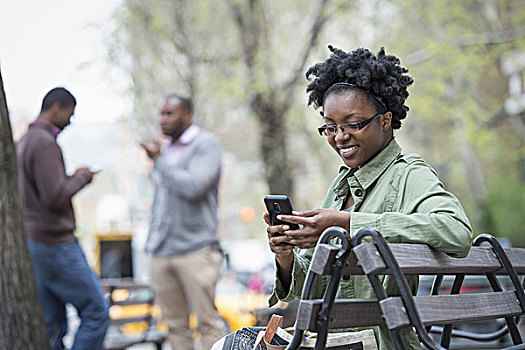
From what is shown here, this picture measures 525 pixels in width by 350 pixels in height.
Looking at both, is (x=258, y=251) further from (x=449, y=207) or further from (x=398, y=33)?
(x=449, y=207)

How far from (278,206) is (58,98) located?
10.4ft

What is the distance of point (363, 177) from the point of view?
280 cm

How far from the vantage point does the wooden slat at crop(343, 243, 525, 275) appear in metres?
2.09

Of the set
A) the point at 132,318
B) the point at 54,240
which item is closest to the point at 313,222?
the point at 54,240

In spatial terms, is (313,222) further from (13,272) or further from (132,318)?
(132,318)

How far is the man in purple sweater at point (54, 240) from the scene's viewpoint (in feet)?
15.5

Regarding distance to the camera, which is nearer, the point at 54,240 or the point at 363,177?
the point at 363,177

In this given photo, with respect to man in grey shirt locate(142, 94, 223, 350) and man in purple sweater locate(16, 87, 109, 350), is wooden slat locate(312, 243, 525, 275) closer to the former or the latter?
man in purple sweater locate(16, 87, 109, 350)

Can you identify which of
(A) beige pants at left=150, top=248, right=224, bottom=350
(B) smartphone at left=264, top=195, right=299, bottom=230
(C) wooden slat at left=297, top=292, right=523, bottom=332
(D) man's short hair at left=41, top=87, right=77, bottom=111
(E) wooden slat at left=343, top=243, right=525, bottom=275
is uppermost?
(D) man's short hair at left=41, top=87, right=77, bottom=111

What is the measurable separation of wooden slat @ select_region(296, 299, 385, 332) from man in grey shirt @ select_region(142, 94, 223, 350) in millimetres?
3270

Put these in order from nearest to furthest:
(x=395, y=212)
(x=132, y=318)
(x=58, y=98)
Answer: (x=395, y=212) < (x=58, y=98) < (x=132, y=318)

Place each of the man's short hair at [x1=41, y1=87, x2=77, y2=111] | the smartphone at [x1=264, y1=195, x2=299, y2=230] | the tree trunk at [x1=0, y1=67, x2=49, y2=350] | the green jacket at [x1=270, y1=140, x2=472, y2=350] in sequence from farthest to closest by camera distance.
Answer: the man's short hair at [x1=41, y1=87, x2=77, y2=111] < the tree trunk at [x1=0, y1=67, x2=49, y2=350] < the smartphone at [x1=264, y1=195, x2=299, y2=230] < the green jacket at [x1=270, y1=140, x2=472, y2=350]

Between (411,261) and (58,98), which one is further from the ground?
(58,98)

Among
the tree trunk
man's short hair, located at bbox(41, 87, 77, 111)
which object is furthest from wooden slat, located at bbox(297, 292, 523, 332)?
man's short hair, located at bbox(41, 87, 77, 111)
